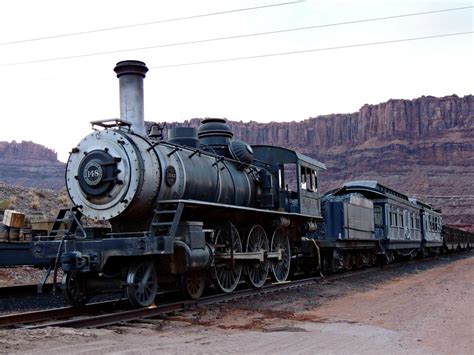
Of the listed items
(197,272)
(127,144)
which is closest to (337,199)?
(197,272)

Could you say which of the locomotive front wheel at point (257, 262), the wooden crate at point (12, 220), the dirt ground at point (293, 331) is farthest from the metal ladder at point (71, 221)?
the locomotive front wheel at point (257, 262)

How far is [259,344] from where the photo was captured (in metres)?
6.65

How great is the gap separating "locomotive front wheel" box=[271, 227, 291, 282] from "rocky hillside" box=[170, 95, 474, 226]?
92.2 metres

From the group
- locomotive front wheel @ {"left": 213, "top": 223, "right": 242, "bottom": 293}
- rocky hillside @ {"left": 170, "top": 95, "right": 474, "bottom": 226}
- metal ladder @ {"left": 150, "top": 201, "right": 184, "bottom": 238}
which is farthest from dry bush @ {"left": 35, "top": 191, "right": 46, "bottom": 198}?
rocky hillside @ {"left": 170, "top": 95, "right": 474, "bottom": 226}

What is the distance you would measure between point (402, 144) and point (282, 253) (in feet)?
382

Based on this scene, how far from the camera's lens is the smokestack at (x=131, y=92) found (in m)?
11.6

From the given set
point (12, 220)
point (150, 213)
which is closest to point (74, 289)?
point (150, 213)

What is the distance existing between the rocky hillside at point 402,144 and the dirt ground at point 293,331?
315 ft

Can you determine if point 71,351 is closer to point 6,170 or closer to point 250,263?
point 250,263

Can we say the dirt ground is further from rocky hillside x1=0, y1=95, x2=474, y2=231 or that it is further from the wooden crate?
rocky hillside x1=0, y1=95, x2=474, y2=231

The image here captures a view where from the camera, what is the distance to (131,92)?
38.1ft

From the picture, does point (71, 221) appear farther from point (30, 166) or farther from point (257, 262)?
point (30, 166)

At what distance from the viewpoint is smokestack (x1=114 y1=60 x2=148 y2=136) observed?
1157 centimetres

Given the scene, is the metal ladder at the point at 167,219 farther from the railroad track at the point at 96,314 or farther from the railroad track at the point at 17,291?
the railroad track at the point at 17,291
